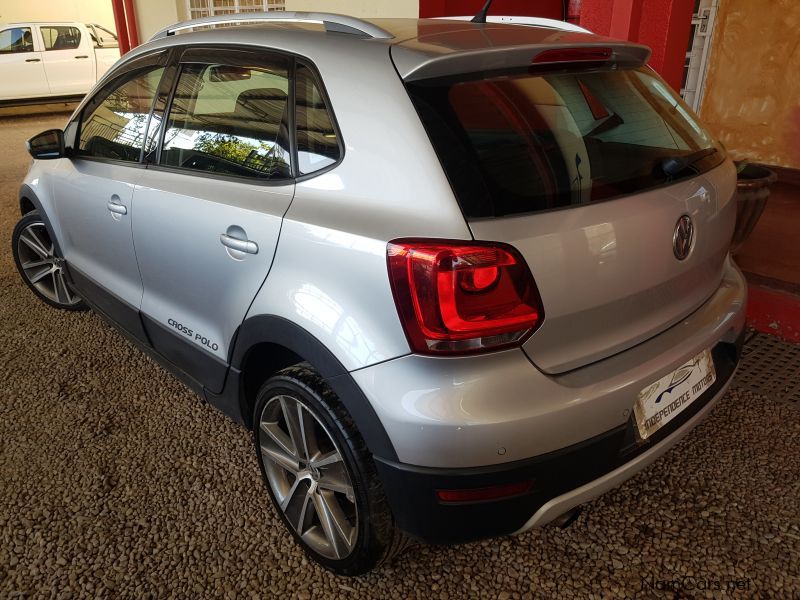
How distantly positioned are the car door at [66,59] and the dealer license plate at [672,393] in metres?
13.8

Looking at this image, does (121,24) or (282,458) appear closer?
(282,458)

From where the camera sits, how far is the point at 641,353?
1.79m

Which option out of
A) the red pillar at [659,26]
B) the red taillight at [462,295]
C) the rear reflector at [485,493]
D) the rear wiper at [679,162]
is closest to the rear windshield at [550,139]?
the rear wiper at [679,162]

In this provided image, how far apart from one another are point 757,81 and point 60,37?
40.8ft

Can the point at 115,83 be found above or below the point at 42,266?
above

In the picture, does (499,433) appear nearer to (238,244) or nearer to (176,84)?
(238,244)

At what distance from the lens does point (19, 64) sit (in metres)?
12.4

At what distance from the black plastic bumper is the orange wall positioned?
18.1ft

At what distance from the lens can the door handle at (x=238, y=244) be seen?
1991mm

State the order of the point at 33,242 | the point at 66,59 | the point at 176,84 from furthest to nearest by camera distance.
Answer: the point at 66,59 → the point at 33,242 → the point at 176,84

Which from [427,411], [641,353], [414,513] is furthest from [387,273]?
[641,353]

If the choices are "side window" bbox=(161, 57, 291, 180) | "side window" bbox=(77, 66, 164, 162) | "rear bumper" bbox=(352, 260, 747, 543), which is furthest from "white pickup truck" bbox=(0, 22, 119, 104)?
"rear bumper" bbox=(352, 260, 747, 543)

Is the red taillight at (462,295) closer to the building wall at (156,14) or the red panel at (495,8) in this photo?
the red panel at (495,8)

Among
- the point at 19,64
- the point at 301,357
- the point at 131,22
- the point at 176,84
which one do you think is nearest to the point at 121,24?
the point at 131,22
